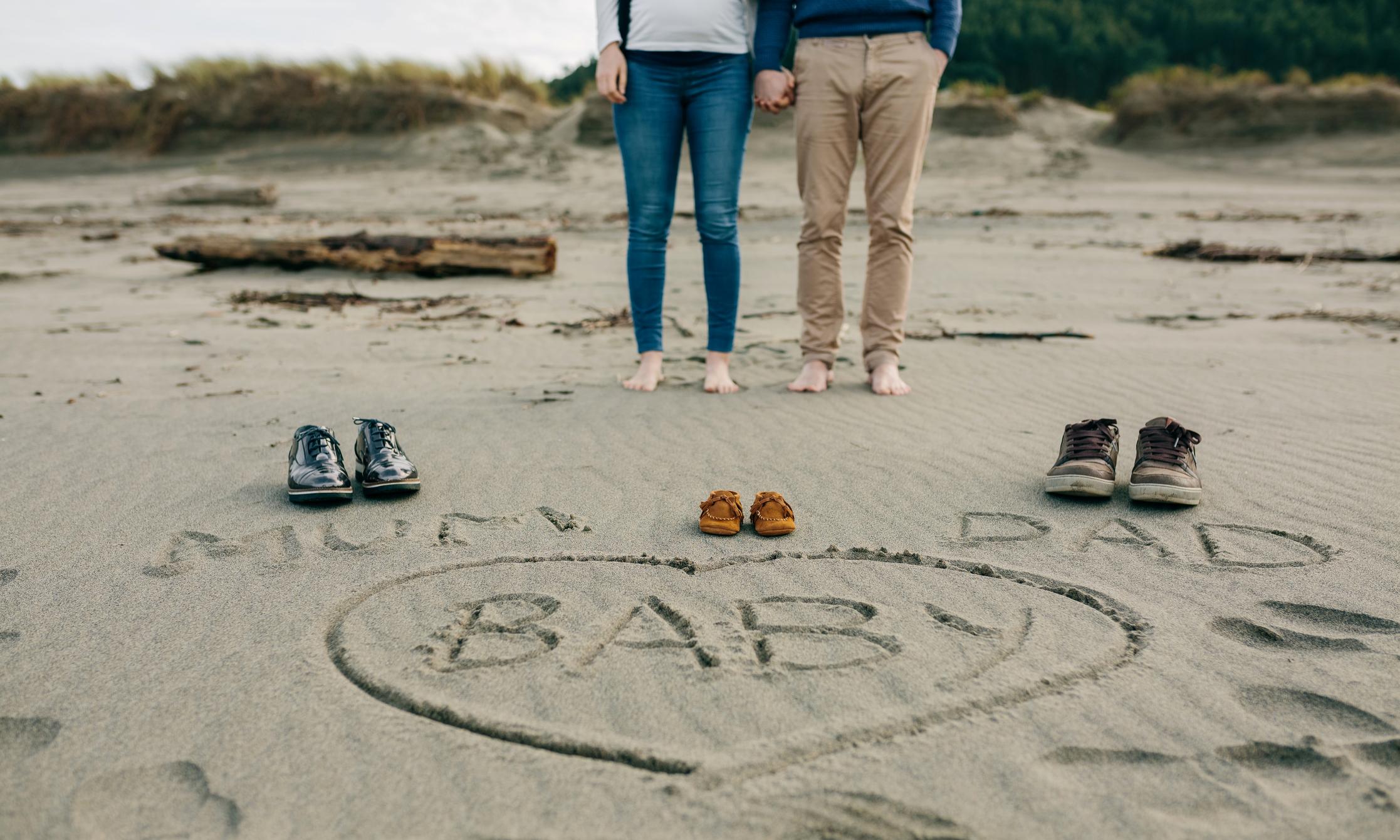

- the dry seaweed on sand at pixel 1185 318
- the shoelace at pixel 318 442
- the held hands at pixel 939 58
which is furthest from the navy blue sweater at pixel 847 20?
the dry seaweed on sand at pixel 1185 318

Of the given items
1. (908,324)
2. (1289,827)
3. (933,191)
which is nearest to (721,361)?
(908,324)

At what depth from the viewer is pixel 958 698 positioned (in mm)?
1662

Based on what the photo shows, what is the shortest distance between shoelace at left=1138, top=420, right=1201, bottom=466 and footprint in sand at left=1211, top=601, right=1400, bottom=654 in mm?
717

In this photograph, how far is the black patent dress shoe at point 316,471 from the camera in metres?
2.65

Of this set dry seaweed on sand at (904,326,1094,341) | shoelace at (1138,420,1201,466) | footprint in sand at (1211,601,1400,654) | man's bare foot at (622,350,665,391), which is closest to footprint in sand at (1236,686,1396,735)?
footprint in sand at (1211,601,1400,654)

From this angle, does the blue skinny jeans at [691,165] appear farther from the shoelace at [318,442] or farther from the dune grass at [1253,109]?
the dune grass at [1253,109]

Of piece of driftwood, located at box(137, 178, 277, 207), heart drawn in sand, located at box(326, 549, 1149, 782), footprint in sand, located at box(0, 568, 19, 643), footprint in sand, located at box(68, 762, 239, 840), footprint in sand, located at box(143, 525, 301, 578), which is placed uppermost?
piece of driftwood, located at box(137, 178, 277, 207)

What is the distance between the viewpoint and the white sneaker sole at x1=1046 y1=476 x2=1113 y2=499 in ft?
8.75

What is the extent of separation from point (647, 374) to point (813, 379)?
2.20 feet

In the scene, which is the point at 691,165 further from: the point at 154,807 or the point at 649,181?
the point at 154,807

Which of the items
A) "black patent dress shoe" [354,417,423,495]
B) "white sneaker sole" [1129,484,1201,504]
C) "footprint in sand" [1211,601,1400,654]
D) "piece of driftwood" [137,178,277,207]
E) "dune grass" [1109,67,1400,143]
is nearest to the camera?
"footprint in sand" [1211,601,1400,654]

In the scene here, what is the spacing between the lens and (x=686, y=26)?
3.58 metres

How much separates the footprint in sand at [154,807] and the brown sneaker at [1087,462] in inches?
83.8

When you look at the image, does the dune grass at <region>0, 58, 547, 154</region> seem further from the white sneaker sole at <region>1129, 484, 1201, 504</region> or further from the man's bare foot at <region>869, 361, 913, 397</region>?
the white sneaker sole at <region>1129, 484, 1201, 504</region>
